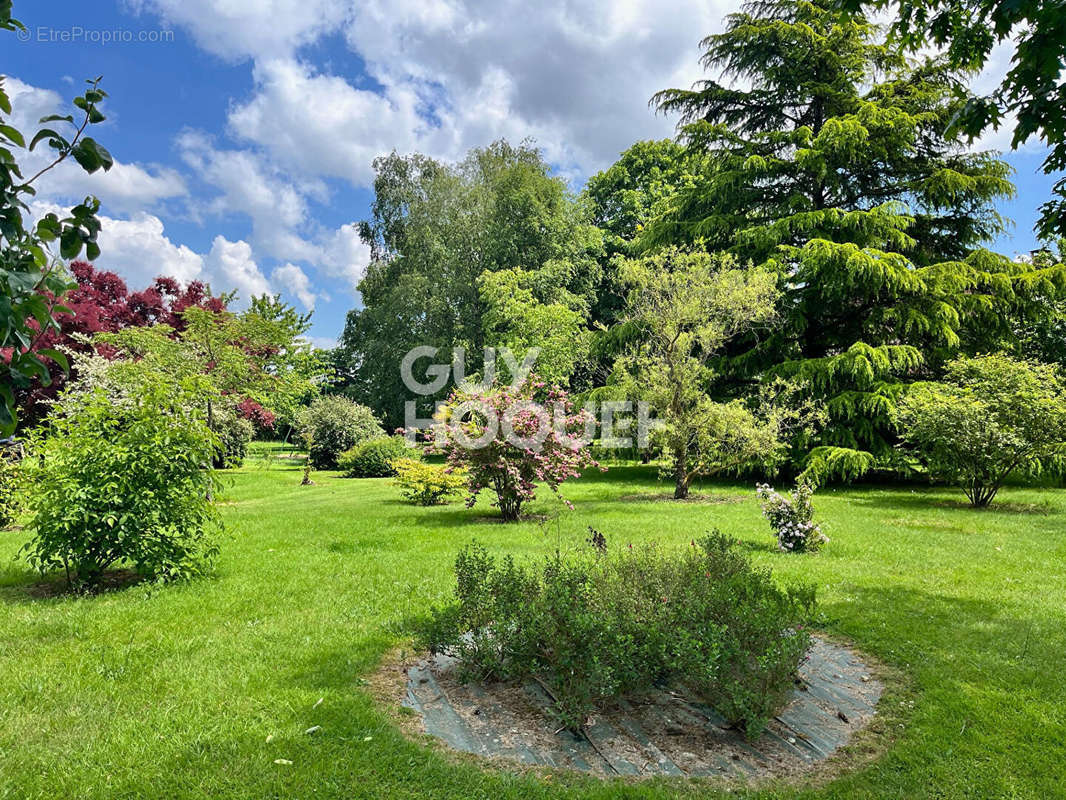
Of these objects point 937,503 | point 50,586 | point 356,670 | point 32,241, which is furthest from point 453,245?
point 32,241

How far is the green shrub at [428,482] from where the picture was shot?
1255cm

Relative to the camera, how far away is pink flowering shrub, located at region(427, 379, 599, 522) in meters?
9.88

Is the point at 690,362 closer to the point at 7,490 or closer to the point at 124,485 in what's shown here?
the point at 124,485

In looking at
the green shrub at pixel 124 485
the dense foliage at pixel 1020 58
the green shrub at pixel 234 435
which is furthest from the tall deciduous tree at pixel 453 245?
the dense foliage at pixel 1020 58

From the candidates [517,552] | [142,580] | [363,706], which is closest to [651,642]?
[363,706]

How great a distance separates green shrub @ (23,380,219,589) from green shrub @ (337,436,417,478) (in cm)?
1412

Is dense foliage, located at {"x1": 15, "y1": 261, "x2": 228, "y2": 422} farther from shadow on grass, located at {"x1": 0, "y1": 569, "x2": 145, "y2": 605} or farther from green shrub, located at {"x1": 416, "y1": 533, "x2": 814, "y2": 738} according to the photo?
green shrub, located at {"x1": 416, "y1": 533, "x2": 814, "y2": 738}

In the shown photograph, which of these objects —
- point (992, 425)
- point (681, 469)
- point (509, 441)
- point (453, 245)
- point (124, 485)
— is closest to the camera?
point (124, 485)

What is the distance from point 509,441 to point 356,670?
597cm

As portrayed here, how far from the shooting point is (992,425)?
1079cm

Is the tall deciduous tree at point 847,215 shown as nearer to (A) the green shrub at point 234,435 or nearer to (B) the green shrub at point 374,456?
(B) the green shrub at point 374,456

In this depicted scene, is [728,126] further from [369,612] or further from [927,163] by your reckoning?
[369,612]

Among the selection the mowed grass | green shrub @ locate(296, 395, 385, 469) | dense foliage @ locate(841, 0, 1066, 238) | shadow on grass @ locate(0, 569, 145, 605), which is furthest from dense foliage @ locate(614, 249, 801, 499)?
green shrub @ locate(296, 395, 385, 469)

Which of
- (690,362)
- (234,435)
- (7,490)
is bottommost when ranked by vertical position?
(7,490)
